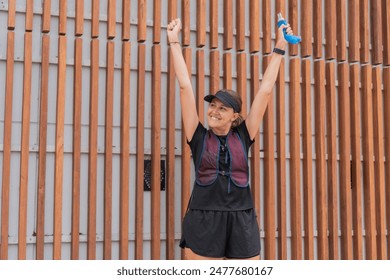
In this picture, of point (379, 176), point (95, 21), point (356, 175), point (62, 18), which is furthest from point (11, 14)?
point (379, 176)

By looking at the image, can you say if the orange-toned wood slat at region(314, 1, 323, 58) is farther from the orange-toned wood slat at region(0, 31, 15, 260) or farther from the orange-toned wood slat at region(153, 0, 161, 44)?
the orange-toned wood slat at region(0, 31, 15, 260)

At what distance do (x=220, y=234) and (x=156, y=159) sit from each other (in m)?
0.64

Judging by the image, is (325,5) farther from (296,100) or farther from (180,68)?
(180,68)

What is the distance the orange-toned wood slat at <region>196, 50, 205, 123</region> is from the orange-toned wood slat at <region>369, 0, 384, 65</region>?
1.24 meters

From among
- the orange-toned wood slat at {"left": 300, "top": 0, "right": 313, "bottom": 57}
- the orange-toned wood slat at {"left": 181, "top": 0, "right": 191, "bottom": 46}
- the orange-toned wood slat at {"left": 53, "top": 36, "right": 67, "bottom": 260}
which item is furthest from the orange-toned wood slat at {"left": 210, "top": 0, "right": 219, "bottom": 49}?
the orange-toned wood slat at {"left": 53, "top": 36, "right": 67, "bottom": 260}

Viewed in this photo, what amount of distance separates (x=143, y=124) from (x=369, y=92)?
151 cm

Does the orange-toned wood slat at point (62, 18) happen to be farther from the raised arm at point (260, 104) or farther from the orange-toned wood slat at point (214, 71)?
the raised arm at point (260, 104)

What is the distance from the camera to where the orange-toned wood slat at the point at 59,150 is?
289 centimetres

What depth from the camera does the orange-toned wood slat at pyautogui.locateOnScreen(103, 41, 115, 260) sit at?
3.01 m

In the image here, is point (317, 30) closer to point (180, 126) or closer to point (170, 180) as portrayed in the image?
point (180, 126)

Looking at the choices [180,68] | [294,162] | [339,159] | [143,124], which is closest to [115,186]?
[143,124]

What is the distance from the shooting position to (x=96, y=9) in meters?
3.04

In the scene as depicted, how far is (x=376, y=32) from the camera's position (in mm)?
3844

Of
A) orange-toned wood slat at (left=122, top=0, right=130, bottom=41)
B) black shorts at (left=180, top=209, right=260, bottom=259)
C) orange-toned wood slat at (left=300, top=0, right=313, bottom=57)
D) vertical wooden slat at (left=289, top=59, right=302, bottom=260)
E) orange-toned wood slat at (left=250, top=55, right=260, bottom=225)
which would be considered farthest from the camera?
orange-toned wood slat at (left=300, top=0, right=313, bottom=57)
